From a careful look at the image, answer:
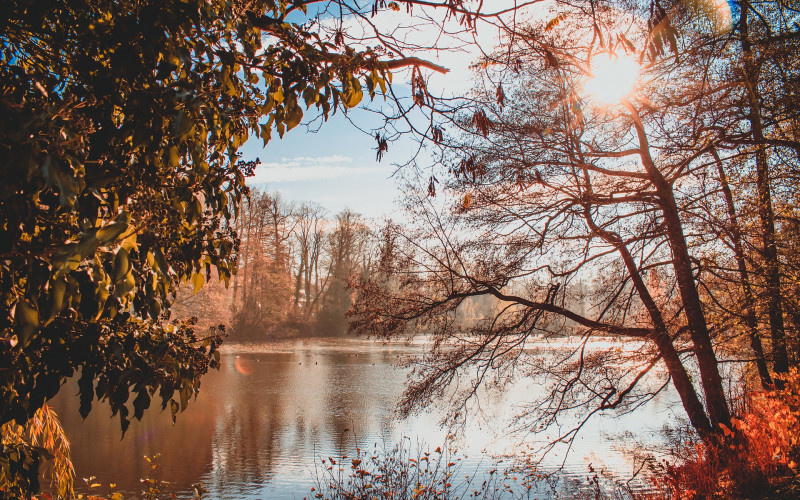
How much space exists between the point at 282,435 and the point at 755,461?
28.3ft

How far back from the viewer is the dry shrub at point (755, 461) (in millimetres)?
4875

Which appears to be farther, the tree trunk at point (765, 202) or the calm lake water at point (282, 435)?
the calm lake water at point (282, 435)

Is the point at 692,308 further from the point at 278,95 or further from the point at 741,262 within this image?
the point at 278,95

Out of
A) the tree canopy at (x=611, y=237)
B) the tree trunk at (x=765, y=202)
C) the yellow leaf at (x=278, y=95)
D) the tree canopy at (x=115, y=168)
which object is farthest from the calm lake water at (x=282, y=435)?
the yellow leaf at (x=278, y=95)

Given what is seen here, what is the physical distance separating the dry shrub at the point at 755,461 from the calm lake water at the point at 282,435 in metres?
2.48

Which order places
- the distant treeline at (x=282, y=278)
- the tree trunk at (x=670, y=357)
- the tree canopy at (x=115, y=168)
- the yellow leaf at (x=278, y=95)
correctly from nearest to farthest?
1. the tree canopy at (x=115, y=168)
2. the yellow leaf at (x=278, y=95)
3. the tree trunk at (x=670, y=357)
4. the distant treeline at (x=282, y=278)

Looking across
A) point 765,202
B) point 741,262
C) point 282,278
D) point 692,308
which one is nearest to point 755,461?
point 692,308

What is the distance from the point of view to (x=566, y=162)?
21.5 ft

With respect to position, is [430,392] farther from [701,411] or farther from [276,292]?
[276,292]

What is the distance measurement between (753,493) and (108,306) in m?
6.09

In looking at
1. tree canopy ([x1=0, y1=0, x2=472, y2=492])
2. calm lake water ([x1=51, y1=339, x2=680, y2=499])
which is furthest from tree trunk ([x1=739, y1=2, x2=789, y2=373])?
tree canopy ([x1=0, y1=0, x2=472, y2=492])

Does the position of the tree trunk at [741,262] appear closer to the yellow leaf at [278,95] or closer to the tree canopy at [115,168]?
the tree canopy at [115,168]

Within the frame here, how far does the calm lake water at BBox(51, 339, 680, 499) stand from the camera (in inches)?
319

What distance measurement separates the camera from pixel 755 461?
532cm
